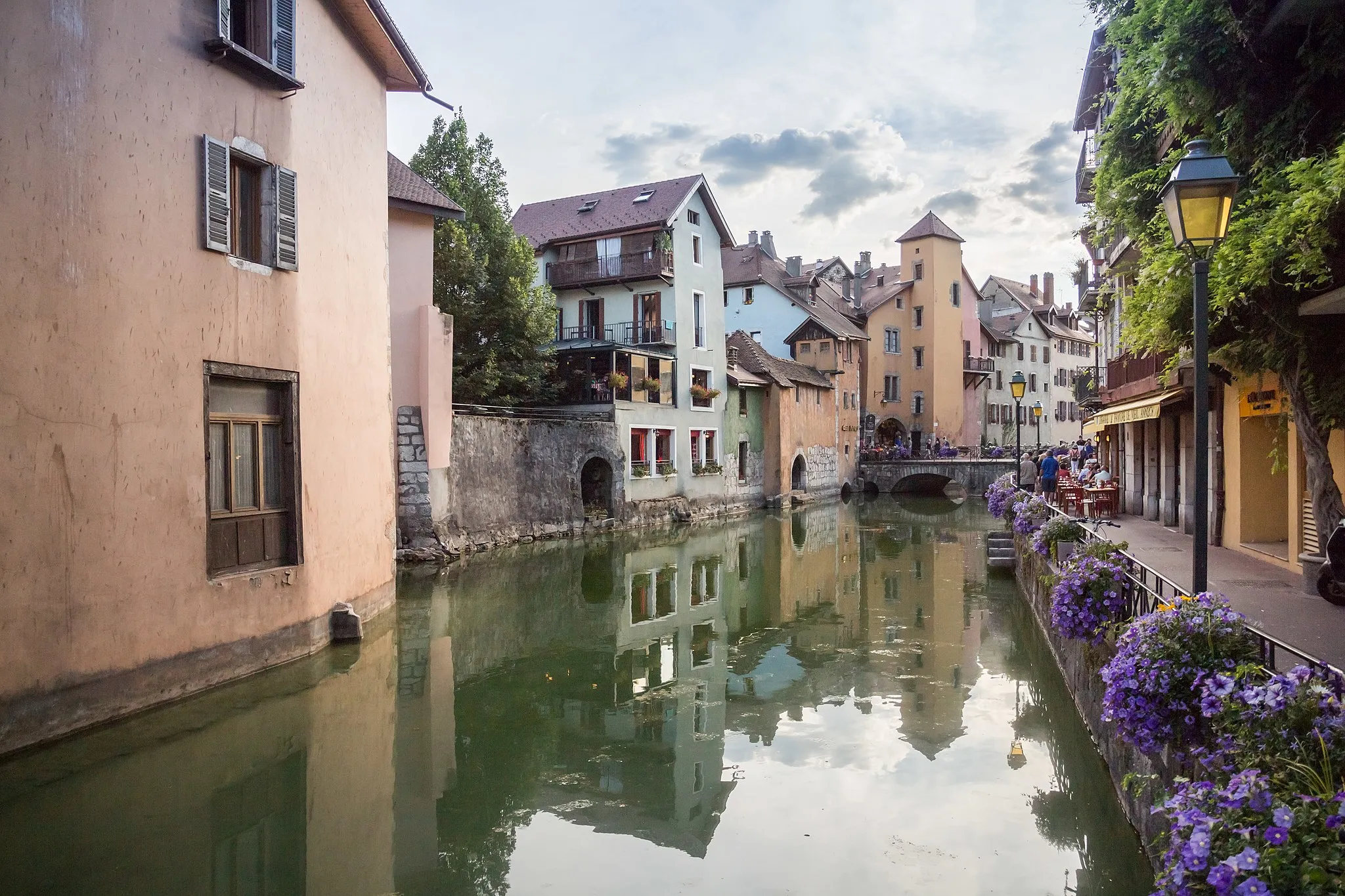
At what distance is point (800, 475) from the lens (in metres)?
42.0

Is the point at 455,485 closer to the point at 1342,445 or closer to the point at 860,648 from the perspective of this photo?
the point at 860,648

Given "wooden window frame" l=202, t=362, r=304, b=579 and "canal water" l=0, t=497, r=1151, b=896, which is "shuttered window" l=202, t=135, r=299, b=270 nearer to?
"wooden window frame" l=202, t=362, r=304, b=579

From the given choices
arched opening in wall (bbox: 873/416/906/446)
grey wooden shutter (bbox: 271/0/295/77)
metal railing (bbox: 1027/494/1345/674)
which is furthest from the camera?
arched opening in wall (bbox: 873/416/906/446)

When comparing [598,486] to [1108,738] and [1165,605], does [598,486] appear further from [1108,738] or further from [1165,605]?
[1165,605]

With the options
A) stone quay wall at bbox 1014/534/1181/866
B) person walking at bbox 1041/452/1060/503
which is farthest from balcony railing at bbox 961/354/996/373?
stone quay wall at bbox 1014/534/1181/866

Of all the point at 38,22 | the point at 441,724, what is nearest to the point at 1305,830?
the point at 441,724

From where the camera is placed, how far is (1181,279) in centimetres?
994

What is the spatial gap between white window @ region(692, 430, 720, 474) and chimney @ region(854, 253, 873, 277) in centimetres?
2704

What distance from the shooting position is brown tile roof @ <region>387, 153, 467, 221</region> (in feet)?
59.4

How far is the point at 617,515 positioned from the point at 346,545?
57.1 feet

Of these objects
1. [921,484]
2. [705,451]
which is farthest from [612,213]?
[921,484]

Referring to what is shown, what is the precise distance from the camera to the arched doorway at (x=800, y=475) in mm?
41594

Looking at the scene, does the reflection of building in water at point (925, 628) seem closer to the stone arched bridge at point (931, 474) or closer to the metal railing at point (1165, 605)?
the metal railing at point (1165, 605)

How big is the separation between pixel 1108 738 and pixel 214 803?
671cm
